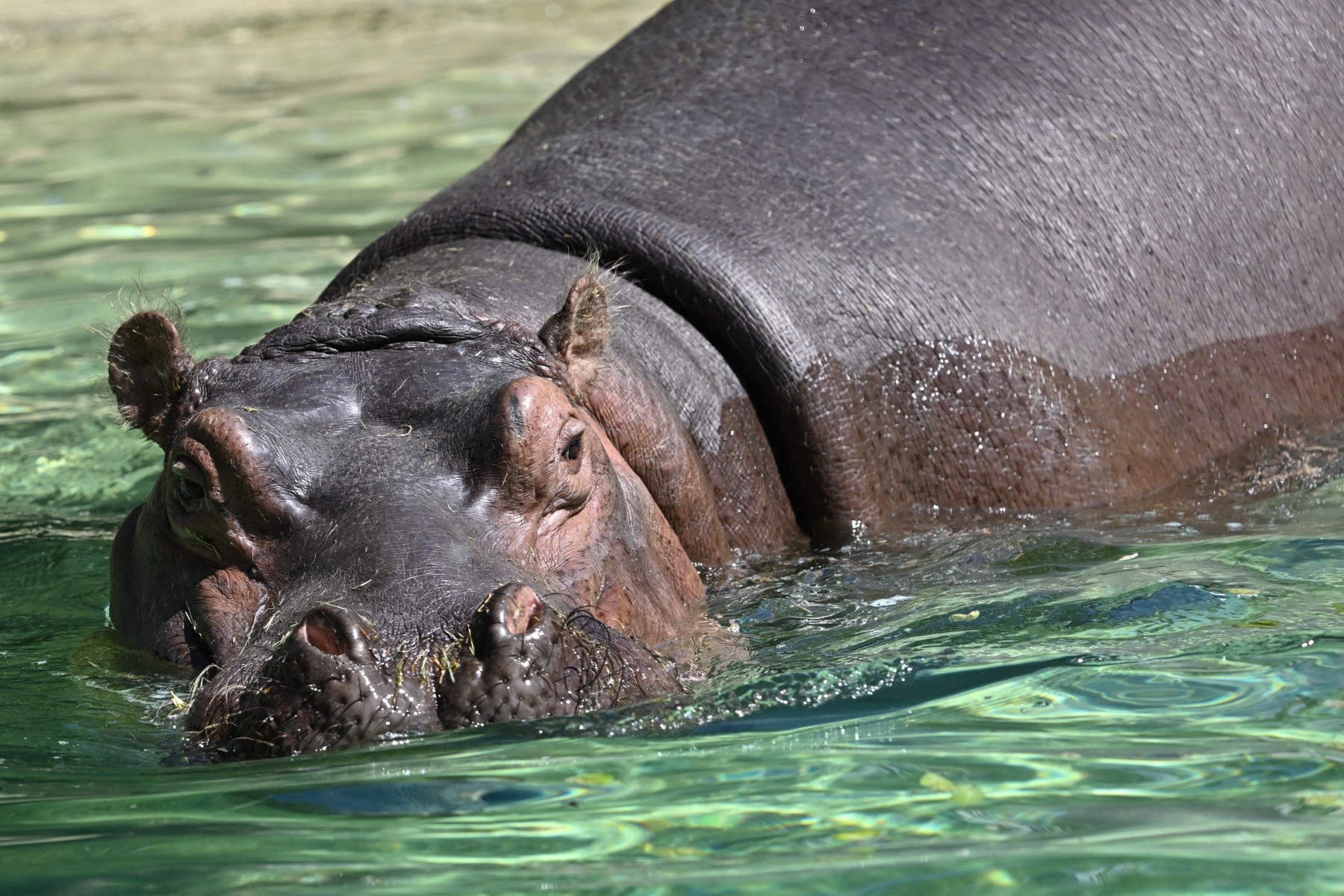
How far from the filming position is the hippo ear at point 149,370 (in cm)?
449

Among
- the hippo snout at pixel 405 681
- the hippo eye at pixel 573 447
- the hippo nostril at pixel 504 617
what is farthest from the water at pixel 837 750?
the hippo eye at pixel 573 447

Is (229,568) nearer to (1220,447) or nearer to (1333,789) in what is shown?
(1333,789)

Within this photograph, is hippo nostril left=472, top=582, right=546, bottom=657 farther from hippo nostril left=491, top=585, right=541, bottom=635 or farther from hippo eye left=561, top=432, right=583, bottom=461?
hippo eye left=561, top=432, right=583, bottom=461

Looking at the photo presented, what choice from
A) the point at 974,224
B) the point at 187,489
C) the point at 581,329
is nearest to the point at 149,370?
the point at 187,489

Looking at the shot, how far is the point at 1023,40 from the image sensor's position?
225 inches

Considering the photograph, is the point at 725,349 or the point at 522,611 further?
the point at 725,349

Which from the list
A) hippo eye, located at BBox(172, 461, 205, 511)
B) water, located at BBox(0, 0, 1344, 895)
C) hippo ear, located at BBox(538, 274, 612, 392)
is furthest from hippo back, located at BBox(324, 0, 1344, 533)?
hippo eye, located at BBox(172, 461, 205, 511)

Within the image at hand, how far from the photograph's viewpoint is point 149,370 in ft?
15.0

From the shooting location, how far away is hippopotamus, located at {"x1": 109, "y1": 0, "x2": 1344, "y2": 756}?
367 cm

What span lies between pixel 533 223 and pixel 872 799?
9.29 ft

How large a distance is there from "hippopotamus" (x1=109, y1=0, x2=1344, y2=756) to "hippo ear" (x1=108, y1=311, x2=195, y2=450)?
0.4 inches

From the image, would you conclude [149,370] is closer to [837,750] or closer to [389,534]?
[389,534]

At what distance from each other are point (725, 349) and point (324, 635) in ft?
6.88

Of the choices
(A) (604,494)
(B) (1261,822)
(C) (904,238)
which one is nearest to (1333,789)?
(B) (1261,822)
